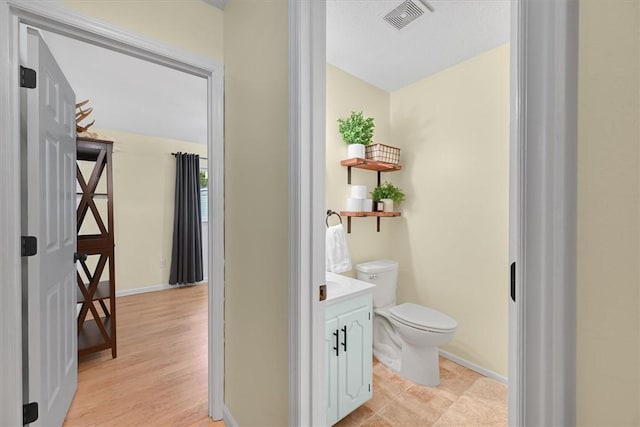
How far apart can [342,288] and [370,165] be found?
3.95ft

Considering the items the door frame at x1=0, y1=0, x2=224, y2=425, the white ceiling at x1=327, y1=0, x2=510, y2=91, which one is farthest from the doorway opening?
the door frame at x1=0, y1=0, x2=224, y2=425

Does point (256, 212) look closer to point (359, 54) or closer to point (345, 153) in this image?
point (345, 153)

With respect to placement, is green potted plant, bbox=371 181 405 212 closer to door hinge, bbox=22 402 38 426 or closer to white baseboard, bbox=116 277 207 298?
door hinge, bbox=22 402 38 426

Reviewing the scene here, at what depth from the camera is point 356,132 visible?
7.45 feet

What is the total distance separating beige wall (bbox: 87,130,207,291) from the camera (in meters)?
4.01

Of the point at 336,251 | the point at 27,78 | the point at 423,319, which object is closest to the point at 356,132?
the point at 336,251

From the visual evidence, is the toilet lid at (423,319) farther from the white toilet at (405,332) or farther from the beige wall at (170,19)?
the beige wall at (170,19)

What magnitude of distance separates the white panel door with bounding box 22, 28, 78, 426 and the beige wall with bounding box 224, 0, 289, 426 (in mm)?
818

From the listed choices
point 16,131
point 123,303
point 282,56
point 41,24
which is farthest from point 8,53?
point 123,303

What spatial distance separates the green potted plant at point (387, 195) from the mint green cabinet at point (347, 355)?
1.07m

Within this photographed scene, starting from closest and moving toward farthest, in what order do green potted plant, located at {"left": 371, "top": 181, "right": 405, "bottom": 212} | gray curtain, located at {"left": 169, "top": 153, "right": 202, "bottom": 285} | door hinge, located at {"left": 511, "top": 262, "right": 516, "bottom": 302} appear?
door hinge, located at {"left": 511, "top": 262, "right": 516, "bottom": 302} < green potted plant, located at {"left": 371, "top": 181, "right": 405, "bottom": 212} < gray curtain, located at {"left": 169, "top": 153, "right": 202, "bottom": 285}
